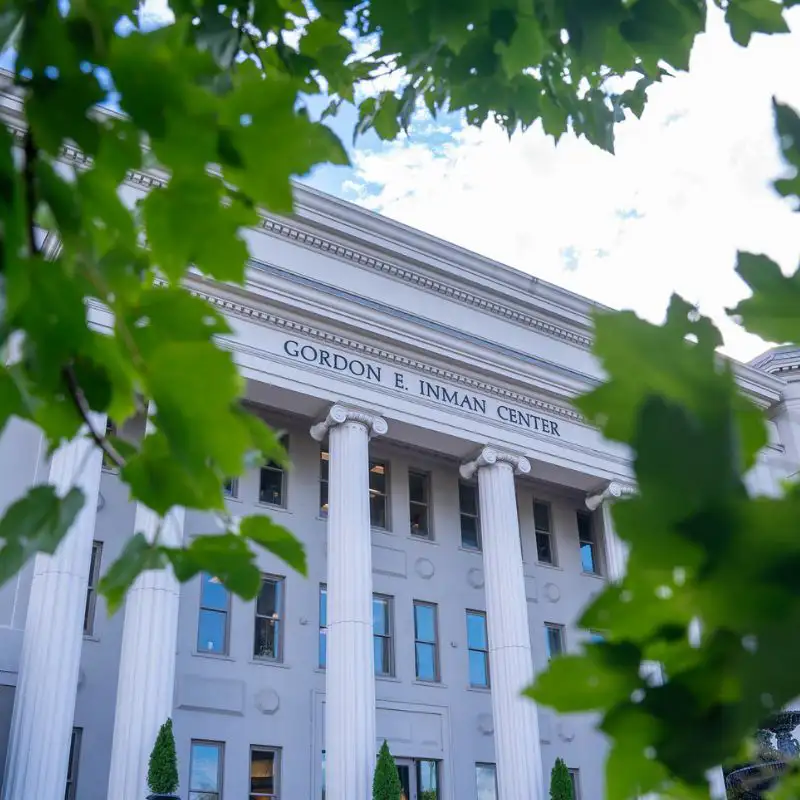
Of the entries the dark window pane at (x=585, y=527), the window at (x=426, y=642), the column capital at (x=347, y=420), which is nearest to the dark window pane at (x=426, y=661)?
the window at (x=426, y=642)

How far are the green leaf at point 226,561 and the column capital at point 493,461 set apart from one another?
19457 mm

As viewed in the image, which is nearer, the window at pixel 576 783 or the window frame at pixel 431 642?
the window frame at pixel 431 642

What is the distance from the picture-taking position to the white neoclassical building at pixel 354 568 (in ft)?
51.8

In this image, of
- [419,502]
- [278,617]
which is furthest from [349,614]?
[419,502]

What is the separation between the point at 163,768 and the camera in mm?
14391

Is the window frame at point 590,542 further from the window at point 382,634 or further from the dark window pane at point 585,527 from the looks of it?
the window at point 382,634

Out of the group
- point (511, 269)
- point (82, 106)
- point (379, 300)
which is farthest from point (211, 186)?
point (511, 269)

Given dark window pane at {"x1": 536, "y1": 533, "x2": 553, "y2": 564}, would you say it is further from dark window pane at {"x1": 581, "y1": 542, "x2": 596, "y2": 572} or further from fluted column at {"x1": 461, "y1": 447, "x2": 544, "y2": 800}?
fluted column at {"x1": 461, "y1": 447, "x2": 544, "y2": 800}

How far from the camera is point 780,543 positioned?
2.72ft

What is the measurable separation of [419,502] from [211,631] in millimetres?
5969

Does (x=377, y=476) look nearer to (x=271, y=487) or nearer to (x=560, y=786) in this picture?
(x=271, y=487)

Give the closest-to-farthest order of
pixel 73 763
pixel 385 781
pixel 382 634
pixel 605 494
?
1. pixel 385 781
2. pixel 73 763
3. pixel 382 634
4. pixel 605 494

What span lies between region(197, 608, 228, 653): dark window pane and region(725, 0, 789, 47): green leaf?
17406mm

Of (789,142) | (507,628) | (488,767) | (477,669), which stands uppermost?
(507,628)
